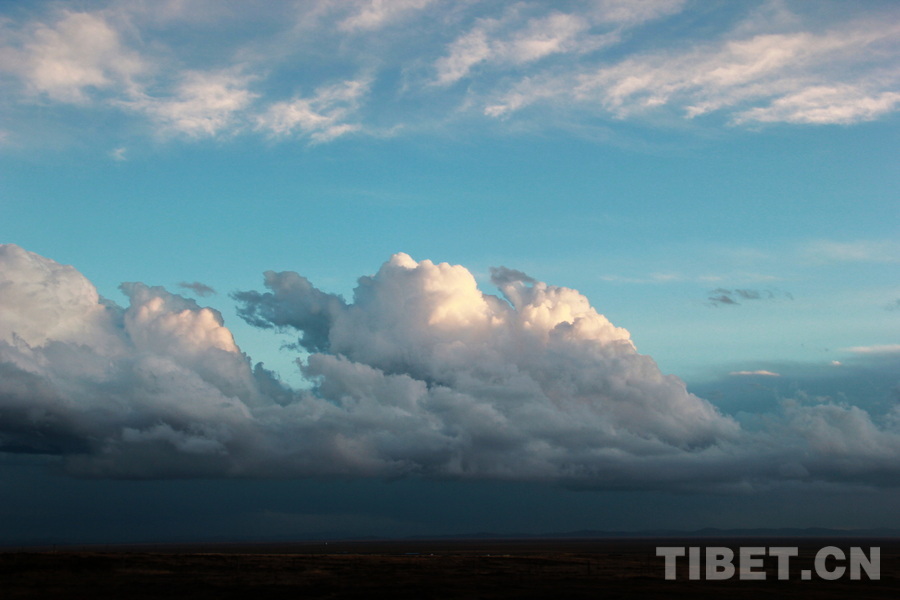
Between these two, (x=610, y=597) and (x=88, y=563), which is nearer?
(x=610, y=597)

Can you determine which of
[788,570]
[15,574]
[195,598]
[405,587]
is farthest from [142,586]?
[788,570]

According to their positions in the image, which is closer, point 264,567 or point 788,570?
point 264,567

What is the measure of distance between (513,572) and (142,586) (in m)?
59.2

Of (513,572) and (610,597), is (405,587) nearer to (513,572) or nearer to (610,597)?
(610,597)

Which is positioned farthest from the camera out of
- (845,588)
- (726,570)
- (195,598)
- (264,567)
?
(726,570)

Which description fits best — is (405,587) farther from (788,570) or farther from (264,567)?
(788,570)

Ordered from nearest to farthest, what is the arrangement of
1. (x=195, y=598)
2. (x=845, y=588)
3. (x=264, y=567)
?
1. (x=195, y=598)
2. (x=845, y=588)
3. (x=264, y=567)

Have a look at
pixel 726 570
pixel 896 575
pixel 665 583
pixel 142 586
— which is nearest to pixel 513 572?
pixel 665 583

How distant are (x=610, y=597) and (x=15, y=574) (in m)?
75.1

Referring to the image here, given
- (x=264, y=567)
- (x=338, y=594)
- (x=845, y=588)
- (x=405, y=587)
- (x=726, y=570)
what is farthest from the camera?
(x=726, y=570)

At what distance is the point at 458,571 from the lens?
432 ft

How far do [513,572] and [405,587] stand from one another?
33999mm

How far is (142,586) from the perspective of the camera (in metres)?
96.4

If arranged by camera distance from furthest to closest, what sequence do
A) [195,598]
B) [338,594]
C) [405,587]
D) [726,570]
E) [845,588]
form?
1. [726,570]
2. [845,588]
3. [405,587]
4. [338,594]
5. [195,598]
